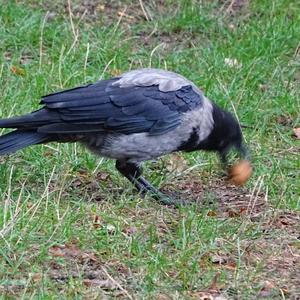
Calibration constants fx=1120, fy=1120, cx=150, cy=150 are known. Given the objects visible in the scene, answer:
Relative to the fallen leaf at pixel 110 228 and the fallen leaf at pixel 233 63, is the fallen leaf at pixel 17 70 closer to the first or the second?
the fallen leaf at pixel 233 63

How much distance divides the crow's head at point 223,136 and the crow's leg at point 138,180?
1.32ft

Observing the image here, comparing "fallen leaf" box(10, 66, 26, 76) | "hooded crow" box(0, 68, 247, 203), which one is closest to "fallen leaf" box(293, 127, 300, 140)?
"hooded crow" box(0, 68, 247, 203)

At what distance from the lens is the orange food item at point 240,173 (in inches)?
275

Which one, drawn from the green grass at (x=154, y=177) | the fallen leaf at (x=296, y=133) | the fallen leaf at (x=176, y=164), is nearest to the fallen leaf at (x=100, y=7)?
the green grass at (x=154, y=177)

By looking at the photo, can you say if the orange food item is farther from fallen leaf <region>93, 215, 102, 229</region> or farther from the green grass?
fallen leaf <region>93, 215, 102, 229</region>

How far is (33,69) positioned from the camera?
8.63 m

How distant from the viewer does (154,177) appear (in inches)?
285

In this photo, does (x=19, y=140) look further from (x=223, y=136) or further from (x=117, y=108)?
(x=223, y=136)

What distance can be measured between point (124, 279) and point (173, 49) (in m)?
4.52

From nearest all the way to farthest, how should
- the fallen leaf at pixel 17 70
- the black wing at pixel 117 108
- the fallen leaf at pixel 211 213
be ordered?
the fallen leaf at pixel 211 213
the black wing at pixel 117 108
the fallen leaf at pixel 17 70

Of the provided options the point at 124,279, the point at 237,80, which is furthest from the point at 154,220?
the point at 237,80

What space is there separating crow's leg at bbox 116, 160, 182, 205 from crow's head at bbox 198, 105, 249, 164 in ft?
1.32

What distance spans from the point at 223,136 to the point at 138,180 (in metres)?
0.61

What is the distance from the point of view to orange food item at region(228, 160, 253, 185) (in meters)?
6.99
